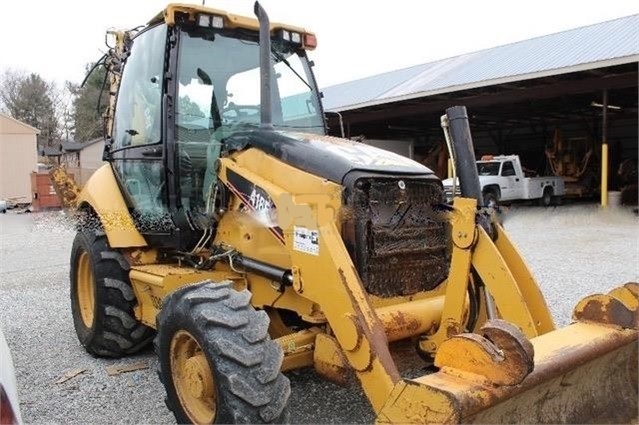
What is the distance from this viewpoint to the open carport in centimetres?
1570

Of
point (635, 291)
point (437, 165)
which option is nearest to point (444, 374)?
point (635, 291)

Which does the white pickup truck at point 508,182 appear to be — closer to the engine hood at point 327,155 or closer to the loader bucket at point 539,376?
the engine hood at point 327,155

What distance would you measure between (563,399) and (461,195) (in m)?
1.13

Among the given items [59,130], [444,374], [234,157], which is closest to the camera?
[444,374]

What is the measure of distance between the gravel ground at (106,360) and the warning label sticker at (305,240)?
1.11 meters

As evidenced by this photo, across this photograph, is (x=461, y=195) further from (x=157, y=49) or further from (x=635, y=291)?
(x=157, y=49)

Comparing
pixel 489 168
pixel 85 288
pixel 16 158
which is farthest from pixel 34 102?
pixel 85 288

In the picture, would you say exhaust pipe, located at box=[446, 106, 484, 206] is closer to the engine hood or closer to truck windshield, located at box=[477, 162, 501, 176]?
the engine hood

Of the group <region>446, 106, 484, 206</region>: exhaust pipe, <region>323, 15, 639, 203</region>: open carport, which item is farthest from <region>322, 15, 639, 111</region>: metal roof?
<region>446, 106, 484, 206</region>: exhaust pipe

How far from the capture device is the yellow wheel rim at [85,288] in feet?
16.9

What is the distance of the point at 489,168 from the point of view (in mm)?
20812

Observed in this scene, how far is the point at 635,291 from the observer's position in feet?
10.3

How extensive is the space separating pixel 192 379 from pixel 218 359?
0.33 m

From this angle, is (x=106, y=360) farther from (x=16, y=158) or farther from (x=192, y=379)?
(x=16, y=158)
